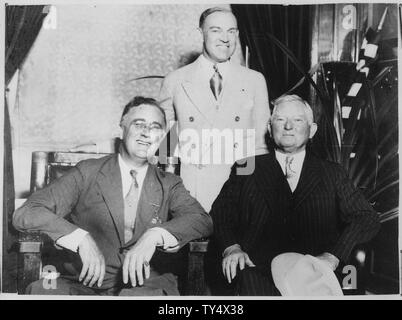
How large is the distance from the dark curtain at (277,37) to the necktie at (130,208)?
862 millimetres

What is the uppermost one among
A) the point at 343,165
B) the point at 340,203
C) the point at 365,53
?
the point at 365,53

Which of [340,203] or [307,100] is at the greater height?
[307,100]

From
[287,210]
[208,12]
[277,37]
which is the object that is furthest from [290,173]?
[208,12]

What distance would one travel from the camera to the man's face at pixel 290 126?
256 cm

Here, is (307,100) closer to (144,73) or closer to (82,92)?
(144,73)

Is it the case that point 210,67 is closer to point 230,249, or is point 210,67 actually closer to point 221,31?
point 221,31

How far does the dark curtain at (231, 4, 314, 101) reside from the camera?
2592 millimetres

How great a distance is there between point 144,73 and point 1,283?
135 cm

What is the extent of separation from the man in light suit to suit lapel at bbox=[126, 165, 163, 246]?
0.16 metres

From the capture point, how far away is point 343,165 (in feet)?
8.52

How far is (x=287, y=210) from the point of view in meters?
2.53

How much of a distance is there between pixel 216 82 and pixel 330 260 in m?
1.11
